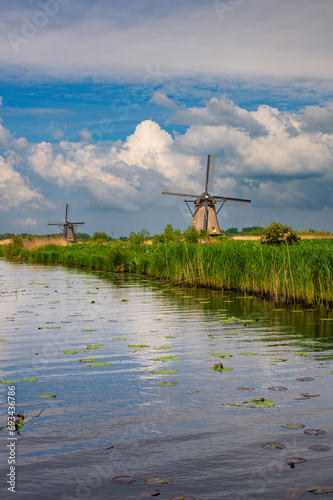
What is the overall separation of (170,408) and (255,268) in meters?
9.27

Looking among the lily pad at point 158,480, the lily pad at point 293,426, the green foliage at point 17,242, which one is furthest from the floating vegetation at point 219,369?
the green foliage at point 17,242

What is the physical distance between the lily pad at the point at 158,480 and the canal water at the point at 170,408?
4 cm

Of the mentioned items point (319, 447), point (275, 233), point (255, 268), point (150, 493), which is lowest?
point (150, 493)

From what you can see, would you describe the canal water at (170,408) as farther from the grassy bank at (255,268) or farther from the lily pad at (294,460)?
the grassy bank at (255,268)


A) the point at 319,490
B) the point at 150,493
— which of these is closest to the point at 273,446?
the point at 319,490

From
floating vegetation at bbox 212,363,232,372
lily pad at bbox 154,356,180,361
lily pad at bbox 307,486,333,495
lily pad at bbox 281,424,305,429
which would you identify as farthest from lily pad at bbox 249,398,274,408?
lily pad at bbox 154,356,180,361

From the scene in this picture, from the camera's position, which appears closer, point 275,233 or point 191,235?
point 275,233

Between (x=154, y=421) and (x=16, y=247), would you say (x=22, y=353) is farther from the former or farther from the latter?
(x=16, y=247)

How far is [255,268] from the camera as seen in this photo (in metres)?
13.5

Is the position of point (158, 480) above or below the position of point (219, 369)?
below

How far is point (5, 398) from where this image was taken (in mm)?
4910

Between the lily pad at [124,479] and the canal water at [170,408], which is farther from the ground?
the canal water at [170,408]

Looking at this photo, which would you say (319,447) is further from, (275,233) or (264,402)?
(275,233)

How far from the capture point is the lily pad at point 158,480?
3.20m
